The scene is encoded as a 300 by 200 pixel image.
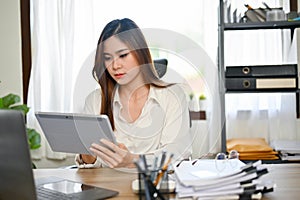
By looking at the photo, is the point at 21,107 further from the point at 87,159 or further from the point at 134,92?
the point at 134,92

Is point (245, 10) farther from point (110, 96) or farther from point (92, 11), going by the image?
point (110, 96)

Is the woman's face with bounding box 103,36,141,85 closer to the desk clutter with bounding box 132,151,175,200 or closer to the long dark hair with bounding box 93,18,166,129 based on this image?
the long dark hair with bounding box 93,18,166,129

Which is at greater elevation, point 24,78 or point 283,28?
point 283,28

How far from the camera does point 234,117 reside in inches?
117

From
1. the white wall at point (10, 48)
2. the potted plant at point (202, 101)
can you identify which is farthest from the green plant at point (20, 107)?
the potted plant at point (202, 101)

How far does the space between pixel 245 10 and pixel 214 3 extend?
211 millimetres

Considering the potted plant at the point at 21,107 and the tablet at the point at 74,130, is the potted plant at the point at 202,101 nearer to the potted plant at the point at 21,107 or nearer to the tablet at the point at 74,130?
the tablet at the point at 74,130

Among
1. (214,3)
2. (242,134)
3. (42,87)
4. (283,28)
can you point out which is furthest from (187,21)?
(42,87)

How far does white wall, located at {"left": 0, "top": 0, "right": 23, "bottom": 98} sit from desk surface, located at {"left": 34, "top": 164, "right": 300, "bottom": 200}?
1606 mm

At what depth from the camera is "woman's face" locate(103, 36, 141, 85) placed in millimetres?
1456

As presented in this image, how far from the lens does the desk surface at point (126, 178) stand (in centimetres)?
128

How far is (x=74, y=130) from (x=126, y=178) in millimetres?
262

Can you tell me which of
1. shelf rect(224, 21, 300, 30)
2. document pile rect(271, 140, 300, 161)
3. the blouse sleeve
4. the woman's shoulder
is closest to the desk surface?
the blouse sleeve

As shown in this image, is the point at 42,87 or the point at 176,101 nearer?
the point at 176,101
